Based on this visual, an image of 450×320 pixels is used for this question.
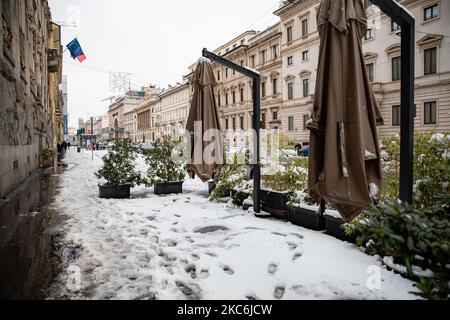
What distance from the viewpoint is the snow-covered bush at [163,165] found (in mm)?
7770

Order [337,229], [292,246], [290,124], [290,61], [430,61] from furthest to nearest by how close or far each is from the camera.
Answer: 1. [290,124]
2. [290,61]
3. [430,61]
4. [337,229]
5. [292,246]

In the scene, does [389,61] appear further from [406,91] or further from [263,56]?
[406,91]

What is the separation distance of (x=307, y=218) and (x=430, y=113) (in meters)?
24.3

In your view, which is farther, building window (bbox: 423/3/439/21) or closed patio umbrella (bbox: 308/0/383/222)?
building window (bbox: 423/3/439/21)

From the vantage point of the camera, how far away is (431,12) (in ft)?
74.4

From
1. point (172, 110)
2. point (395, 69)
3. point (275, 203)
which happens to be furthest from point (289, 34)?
point (172, 110)

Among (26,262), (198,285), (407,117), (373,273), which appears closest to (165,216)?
(26,262)

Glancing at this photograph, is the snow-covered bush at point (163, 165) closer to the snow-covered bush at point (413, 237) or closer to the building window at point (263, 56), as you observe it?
the snow-covered bush at point (413, 237)

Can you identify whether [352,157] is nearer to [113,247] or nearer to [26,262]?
[113,247]

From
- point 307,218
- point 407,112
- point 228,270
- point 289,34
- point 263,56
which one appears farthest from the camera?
point 263,56

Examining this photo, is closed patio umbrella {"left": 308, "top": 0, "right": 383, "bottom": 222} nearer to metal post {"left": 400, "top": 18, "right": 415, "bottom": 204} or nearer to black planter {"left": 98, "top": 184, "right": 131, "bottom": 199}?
metal post {"left": 400, "top": 18, "right": 415, "bottom": 204}

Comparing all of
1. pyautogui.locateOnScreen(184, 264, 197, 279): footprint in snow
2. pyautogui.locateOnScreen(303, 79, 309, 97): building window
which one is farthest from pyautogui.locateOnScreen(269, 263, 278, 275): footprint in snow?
pyautogui.locateOnScreen(303, 79, 309, 97): building window

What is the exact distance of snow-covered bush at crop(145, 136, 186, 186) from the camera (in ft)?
25.5

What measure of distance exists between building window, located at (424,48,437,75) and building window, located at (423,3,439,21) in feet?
7.86
